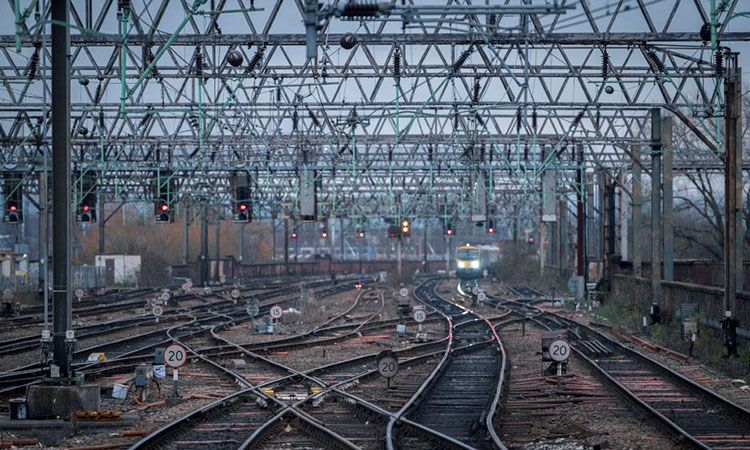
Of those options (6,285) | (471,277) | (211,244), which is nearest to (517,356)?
(6,285)

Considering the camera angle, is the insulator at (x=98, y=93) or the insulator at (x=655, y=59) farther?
the insulator at (x=98, y=93)

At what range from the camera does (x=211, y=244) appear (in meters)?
104

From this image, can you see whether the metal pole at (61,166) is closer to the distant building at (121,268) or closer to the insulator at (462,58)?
the insulator at (462,58)

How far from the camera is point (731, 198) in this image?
2294 cm

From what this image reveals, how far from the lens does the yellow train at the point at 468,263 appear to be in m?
81.1

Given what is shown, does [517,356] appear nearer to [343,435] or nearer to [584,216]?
[343,435]

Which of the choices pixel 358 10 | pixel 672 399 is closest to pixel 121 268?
pixel 672 399

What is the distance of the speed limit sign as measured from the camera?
59.2 feet

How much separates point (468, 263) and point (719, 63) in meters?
58.9

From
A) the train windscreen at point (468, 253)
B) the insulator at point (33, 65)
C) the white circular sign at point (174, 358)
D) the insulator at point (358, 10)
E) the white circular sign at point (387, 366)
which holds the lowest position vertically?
the white circular sign at point (387, 366)

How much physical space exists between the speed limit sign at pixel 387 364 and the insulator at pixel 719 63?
10.8 metres

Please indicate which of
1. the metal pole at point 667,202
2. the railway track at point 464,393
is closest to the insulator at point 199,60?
the railway track at point 464,393

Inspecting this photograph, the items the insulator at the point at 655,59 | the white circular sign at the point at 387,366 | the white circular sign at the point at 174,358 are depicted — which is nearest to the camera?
the white circular sign at the point at 174,358

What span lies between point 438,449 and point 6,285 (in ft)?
141
